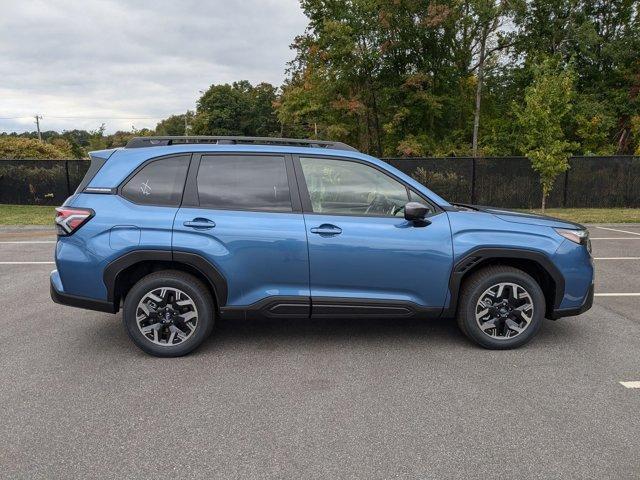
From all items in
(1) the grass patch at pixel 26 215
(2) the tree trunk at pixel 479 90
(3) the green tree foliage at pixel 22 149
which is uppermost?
(2) the tree trunk at pixel 479 90

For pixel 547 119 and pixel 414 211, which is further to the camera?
pixel 547 119

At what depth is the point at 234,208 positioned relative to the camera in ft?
13.3

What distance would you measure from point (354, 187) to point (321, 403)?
1833 millimetres

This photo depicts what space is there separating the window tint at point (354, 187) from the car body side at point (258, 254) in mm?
79

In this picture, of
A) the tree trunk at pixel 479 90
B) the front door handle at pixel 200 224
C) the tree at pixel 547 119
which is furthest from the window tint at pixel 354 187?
the tree trunk at pixel 479 90

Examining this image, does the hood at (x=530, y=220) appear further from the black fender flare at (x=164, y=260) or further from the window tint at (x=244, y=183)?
the black fender flare at (x=164, y=260)

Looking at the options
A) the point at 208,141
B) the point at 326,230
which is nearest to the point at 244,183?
the point at 208,141

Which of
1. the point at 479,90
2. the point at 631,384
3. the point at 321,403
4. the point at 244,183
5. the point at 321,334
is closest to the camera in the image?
the point at 321,403

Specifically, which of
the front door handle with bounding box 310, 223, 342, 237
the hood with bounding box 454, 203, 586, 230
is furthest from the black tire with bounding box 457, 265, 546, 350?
the front door handle with bounding box 310, 223, 342, 237

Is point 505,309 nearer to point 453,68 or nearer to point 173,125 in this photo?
point 453,68

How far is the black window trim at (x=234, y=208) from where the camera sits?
A: 4055 mm

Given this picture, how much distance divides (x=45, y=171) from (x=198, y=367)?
57.6 feet

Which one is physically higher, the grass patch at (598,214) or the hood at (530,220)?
the hood at (530,220)

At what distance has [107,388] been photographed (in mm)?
3537
